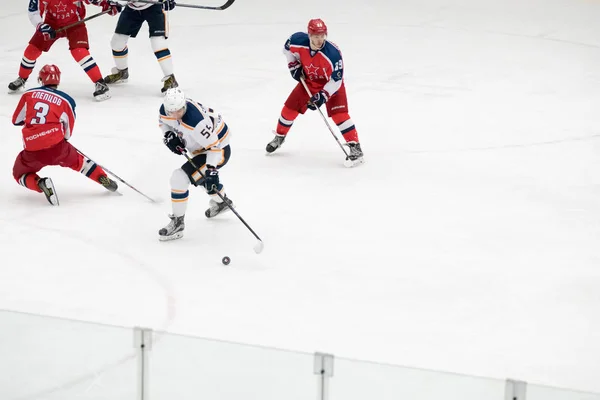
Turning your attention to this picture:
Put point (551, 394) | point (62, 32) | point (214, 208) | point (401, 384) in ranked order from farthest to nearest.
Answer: point (62, 32) → point (214, 208) → point (401, 384) → point (551, 394)

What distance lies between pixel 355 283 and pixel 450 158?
6.48ft

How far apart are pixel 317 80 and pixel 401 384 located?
11.4 ft

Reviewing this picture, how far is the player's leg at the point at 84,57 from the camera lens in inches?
275

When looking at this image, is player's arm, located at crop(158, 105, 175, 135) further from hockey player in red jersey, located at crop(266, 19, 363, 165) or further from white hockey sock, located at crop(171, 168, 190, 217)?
hockey player in red jersey, located at crop(266, 19, 363, 165)

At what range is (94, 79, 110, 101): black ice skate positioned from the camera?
7.02 metres

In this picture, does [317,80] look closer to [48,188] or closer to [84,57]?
[48,188]

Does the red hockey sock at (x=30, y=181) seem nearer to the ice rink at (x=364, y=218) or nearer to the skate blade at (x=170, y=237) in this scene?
the ice rink at (x=364, y=218)

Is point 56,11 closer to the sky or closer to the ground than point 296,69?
closer to the sky

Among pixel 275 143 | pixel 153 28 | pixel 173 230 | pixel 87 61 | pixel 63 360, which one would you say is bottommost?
pixel 63 360

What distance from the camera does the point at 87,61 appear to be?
700 centimetres

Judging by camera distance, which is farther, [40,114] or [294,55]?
[294,55]

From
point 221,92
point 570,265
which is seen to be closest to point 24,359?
point 570,265

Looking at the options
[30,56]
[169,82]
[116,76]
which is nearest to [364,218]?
[169,82]

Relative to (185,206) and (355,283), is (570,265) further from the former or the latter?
(185,206)
